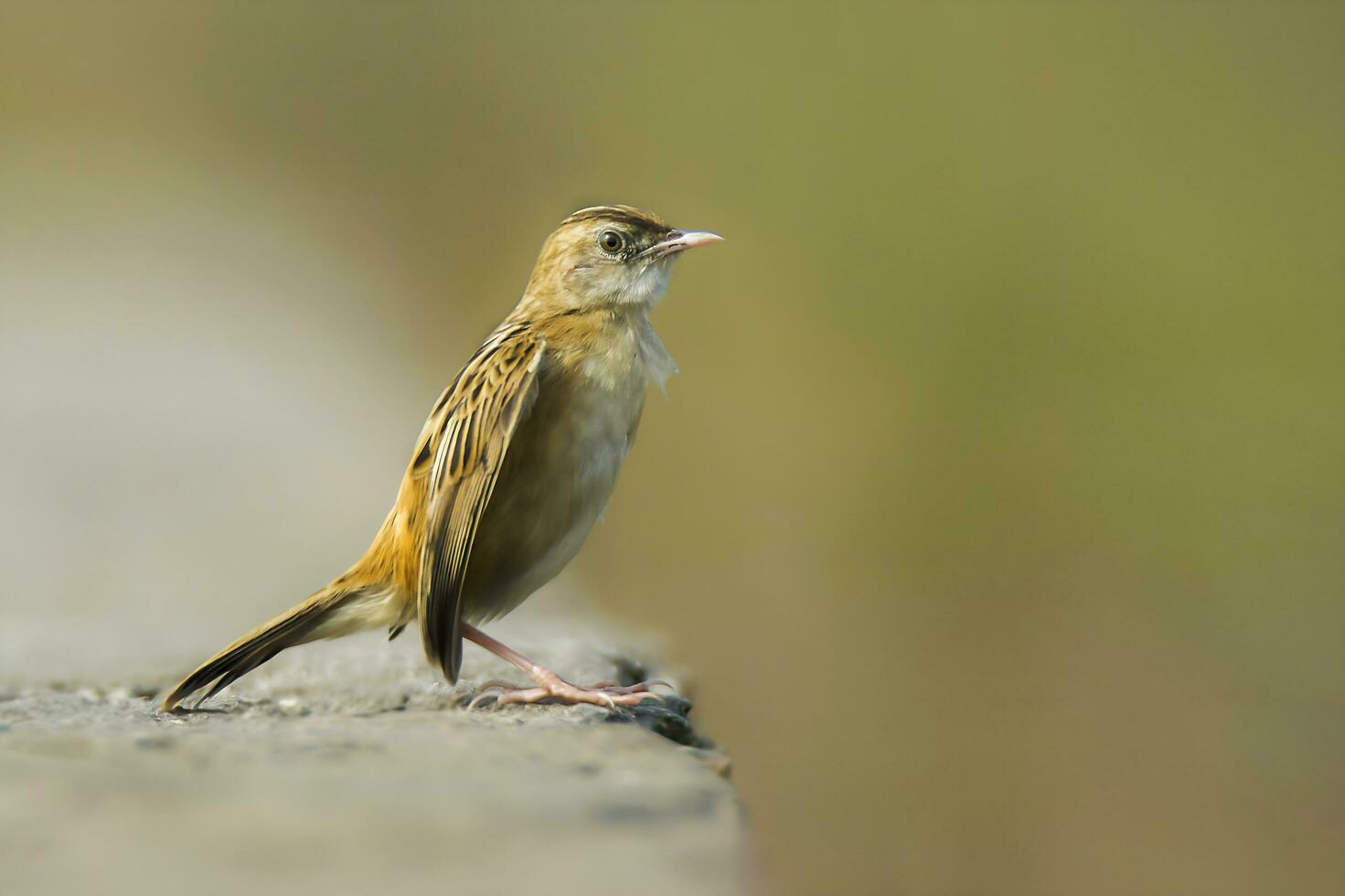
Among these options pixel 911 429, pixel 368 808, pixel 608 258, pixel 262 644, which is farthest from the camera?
pixel 911 429

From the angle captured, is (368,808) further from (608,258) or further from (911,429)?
(911,429)

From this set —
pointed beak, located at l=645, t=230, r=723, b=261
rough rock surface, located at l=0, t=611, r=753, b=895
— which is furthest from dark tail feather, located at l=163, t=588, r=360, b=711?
pointed beak, located at l=645, t=230, r=723, b=261

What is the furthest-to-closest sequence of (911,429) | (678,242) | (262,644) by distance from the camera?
(911,429), (678,242), (262,644)

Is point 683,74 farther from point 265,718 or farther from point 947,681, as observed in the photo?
point 265,718

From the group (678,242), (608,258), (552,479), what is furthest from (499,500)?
(678,242)

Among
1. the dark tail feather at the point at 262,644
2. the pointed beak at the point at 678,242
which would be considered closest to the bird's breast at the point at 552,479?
the dark tail feather at the point at 262,644

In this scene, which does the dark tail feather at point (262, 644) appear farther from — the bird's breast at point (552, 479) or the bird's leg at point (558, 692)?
the bird's leg at point (558, 692)
